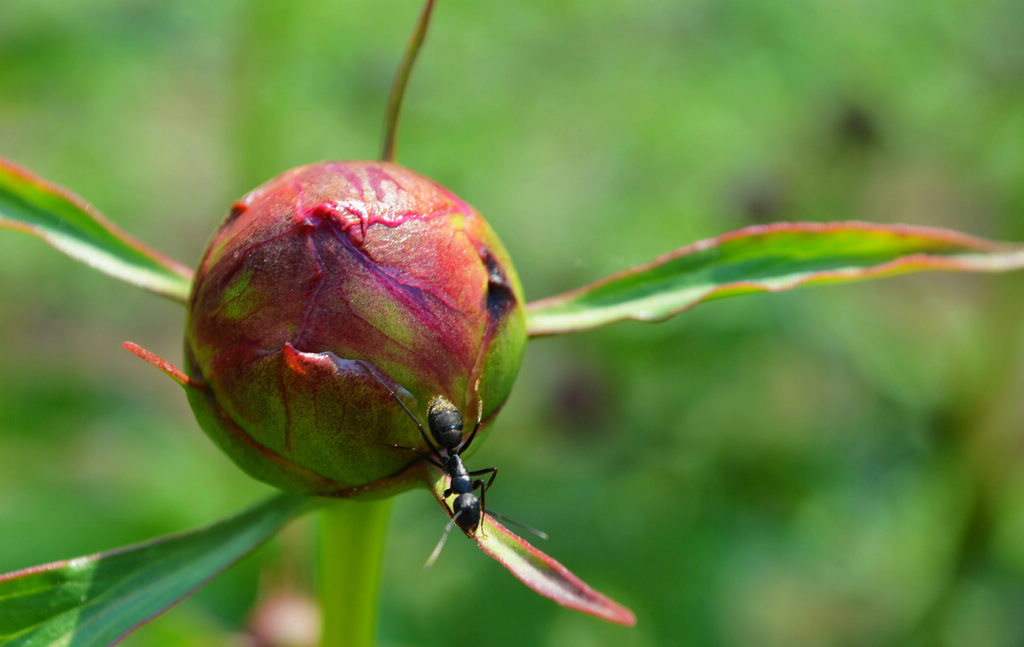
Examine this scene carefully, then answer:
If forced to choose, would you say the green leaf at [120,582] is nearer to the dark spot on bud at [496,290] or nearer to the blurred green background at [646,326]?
the dark spot on bud at [496,290]

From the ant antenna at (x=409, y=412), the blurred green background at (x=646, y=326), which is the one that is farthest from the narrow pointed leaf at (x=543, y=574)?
the blurred green background at (x=646, y=326)

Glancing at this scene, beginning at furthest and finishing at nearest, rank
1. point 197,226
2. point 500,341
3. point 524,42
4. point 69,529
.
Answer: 1. point 197,226
2. point 524,42
3. point 69,529
4. point 500,341

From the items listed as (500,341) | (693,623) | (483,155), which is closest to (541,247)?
(483,155)

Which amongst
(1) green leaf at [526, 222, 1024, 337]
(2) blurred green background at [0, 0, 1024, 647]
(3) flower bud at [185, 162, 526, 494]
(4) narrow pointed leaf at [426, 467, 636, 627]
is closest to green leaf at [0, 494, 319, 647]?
(3) flower bud at [185, 162, 526, 494]

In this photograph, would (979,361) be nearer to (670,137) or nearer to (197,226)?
(670,137)

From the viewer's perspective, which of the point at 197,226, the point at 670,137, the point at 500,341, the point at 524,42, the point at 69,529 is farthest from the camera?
the point at 197,226
